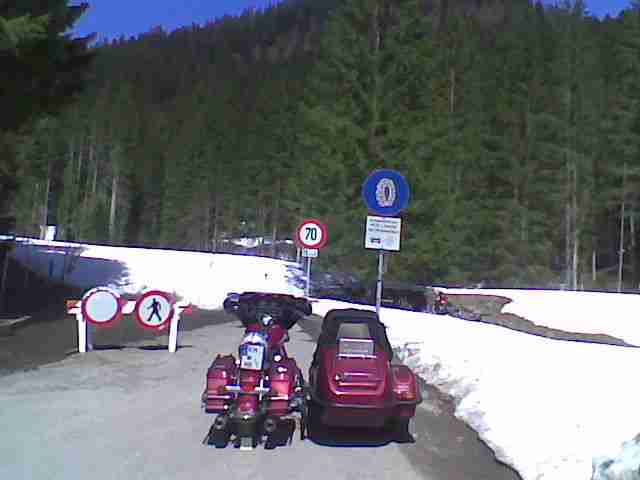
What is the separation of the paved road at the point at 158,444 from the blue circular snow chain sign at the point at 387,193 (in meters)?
3.44

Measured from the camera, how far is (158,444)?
6.69 m

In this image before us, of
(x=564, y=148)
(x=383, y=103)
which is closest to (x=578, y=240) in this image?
(x=564, y=148)

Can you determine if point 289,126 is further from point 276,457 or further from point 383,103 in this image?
point 276,457

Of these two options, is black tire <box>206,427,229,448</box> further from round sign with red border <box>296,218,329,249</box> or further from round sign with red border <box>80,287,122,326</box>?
round sign with red border <box>296,218,329,249</box>

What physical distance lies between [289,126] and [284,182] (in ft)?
18.3

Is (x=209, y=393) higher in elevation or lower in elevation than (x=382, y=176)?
lower

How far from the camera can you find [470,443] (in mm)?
7020

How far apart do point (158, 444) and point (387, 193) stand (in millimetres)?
6073

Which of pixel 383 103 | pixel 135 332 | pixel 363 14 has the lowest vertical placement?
pixel 135 332

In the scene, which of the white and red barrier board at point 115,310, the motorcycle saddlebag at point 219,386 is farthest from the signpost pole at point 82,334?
the motorcycle saddlebag at point 219,386

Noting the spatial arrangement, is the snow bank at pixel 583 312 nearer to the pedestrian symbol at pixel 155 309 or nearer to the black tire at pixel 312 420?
the pedestrian symbol at pixel 155 309

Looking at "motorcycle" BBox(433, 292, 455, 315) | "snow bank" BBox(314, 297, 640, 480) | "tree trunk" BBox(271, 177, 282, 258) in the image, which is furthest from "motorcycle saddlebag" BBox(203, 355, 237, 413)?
"tree trunk" BBox(271, 177, 282, 258)

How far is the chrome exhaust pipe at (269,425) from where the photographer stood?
6.62m

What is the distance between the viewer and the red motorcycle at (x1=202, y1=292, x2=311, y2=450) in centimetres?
658
